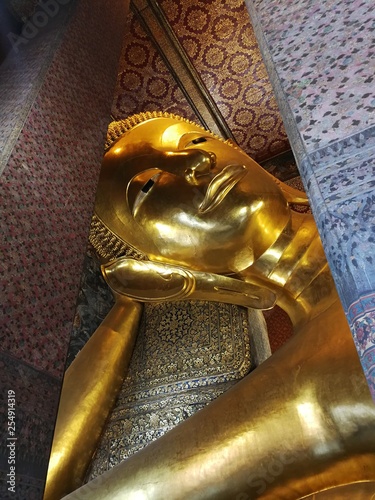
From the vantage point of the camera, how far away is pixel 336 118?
3.21 ft

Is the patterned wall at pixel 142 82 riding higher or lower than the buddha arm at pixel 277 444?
higher

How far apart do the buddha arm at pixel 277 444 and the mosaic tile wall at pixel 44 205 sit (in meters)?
0.60

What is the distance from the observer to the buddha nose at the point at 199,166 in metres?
2.21

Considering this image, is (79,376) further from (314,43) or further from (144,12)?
(144,12)

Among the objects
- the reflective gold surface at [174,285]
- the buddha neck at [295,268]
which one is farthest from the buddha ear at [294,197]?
the reflective gold surface at [174,285]

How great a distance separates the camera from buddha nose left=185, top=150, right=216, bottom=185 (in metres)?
2.21

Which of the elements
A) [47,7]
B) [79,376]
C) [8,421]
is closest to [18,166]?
[8,421]

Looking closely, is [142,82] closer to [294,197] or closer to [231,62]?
[231,62]

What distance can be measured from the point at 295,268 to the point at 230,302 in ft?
1.02

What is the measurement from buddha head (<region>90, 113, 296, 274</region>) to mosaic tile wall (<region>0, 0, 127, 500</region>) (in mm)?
494

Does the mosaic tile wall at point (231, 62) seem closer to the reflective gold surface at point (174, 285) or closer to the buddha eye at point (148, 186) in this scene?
the buddha eye at point (148, 186)

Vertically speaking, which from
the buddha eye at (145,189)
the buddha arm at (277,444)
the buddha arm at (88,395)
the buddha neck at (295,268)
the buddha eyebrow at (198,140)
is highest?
the buddha eye at (145,189)

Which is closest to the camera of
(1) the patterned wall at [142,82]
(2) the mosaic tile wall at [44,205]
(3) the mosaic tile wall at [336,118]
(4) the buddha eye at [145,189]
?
(3) the mosaic tile wall at [336,118]

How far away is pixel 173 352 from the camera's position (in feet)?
7.46
